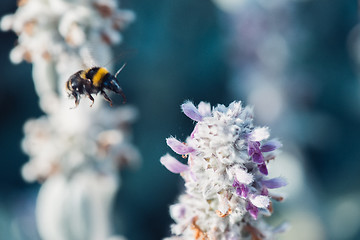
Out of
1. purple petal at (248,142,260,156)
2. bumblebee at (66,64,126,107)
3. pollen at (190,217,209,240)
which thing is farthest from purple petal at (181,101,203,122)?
bumblebee at (66,64,126,107)

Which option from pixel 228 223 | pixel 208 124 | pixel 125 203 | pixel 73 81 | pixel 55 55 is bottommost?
pixel 228 223

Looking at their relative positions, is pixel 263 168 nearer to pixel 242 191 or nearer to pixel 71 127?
pixel 242 191

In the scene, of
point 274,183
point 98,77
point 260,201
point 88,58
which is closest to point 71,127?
point 88,58

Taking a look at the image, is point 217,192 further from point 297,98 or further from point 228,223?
point 297,98

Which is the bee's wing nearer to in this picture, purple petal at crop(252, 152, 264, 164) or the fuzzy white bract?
the fuzzy white bract

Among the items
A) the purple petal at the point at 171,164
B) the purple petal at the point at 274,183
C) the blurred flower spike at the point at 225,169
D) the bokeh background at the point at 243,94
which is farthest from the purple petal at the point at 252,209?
the bokeh background at the point at 243,94

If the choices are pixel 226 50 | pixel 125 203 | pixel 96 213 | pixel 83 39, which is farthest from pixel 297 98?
pixel 83 39
